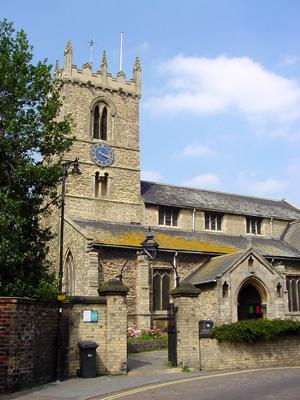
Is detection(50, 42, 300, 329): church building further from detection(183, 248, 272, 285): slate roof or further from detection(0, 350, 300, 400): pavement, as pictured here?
detection(0, 350, 300, 400): pavement

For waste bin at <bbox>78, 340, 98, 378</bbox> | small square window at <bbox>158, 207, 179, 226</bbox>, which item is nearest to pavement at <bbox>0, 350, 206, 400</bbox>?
waste bin at <bbox>78, 340, 98, 378</bbox>

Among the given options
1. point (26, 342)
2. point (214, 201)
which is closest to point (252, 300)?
point (214, 201)

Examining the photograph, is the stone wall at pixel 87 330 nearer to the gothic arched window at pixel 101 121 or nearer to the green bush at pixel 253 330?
the green bush at pixel 253 330

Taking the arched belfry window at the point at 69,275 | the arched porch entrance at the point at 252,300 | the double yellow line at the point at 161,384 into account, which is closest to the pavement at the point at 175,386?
the double yellow line at the point at 161,384

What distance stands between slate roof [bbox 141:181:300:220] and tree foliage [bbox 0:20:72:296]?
17995 mm

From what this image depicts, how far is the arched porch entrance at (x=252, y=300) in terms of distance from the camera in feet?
99.9

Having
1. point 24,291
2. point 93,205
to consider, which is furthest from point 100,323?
point 93,205

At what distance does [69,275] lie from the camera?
1258 inches

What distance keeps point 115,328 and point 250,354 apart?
5.67 metres

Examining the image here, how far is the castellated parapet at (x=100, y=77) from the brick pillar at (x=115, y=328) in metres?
22.5

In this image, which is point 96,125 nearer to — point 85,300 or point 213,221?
point 213,221

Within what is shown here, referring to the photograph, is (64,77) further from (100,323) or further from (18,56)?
(100,323)

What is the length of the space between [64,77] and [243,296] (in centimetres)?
1954

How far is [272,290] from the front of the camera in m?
30.3
